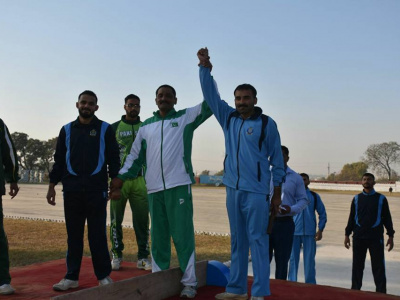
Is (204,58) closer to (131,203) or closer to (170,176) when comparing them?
(170,176)

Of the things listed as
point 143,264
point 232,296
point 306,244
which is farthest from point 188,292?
point 306,244

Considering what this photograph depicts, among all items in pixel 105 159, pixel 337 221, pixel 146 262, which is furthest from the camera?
pixel 337 221

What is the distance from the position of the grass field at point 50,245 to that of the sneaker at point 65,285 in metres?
3.18

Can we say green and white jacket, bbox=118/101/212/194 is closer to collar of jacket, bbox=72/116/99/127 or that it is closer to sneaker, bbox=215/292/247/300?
collar of jacket, bbox=72/116/99/127

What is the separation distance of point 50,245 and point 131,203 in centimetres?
472

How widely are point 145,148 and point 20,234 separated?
8.04 metres

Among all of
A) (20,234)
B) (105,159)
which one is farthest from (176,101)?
(20,234)

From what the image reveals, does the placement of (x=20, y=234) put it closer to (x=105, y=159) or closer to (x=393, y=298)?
(x=105, y=159)

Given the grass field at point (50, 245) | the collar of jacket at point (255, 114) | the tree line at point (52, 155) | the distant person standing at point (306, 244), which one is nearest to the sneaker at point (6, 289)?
the collar of jacket at point (255, 114)

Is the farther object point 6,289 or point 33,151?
point 33,151

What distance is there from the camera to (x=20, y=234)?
11.5 m

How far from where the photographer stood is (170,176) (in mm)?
4566

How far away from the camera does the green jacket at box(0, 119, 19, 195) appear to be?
15.9 ft

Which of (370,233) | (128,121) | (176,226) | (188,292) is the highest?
(128,121)
